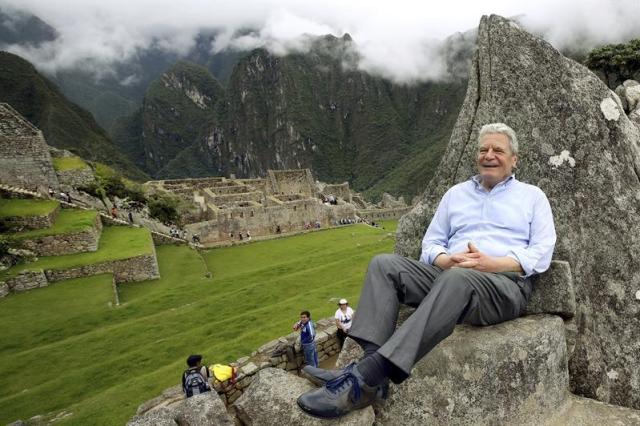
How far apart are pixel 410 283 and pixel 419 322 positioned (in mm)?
445

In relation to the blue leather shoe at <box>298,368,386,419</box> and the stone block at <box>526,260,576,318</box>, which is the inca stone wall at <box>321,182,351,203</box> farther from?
the blue leather shoe at <box>298,368,386,419</box>

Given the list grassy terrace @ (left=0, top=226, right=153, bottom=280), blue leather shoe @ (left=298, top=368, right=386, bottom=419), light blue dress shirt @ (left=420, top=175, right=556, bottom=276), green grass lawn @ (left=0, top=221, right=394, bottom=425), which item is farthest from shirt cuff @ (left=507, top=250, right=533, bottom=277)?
grassy terrace @ (left=0, top=226, right=153, bottom=280)

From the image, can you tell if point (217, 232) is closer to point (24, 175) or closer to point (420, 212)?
point (24, 175)

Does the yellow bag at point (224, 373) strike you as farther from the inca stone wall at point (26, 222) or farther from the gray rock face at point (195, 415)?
the inca stone wall at point (26, 222)

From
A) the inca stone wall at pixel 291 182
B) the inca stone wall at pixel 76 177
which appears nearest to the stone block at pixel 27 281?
the inca stone wall at pixel 76 177

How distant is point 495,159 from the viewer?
10.0 ft

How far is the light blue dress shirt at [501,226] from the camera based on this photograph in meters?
2.80

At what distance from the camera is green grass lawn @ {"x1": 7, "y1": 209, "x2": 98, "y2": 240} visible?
658 inches

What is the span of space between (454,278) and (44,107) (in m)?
138

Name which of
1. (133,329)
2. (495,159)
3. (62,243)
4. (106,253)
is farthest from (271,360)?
(62,243)

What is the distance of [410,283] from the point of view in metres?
2.68

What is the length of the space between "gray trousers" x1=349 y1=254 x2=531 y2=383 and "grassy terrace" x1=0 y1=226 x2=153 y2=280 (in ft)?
52.8

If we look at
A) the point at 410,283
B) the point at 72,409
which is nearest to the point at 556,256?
the point at 410,283

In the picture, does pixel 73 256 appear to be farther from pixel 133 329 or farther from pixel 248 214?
pixel 248 214
